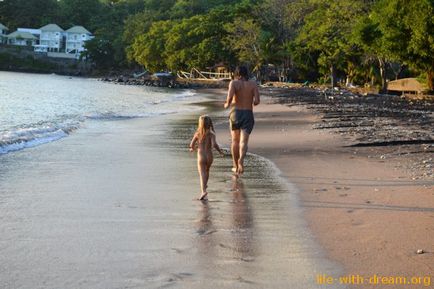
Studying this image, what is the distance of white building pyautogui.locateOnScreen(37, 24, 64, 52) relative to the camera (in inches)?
5251

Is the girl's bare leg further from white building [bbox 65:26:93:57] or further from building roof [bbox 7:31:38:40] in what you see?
building roof [bbox 7:31:38:40]

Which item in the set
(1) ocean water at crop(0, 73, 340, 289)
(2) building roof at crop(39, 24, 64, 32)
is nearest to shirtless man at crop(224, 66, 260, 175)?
(1) ocean water at crop(0, 73, 340, 289)

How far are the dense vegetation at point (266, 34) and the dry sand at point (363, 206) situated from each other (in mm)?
21212

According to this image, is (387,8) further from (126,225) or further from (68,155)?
(126,225)

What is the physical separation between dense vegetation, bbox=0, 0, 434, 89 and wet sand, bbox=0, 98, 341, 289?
24680 millimetres

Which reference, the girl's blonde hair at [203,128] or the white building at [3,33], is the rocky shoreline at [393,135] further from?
the white building at [3,33]

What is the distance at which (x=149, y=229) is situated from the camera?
6059 millimetres

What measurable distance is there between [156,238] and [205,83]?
76151 mm

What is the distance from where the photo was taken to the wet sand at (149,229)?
461 centimetres

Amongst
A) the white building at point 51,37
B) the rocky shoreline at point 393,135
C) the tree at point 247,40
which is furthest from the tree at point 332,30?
the white building at point 51,37

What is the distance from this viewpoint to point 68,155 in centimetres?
1246

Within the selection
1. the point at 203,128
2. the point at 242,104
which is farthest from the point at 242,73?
the point at 203,128

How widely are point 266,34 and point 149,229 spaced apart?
61.5 m

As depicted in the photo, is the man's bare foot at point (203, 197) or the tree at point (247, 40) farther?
the tree at point (247, 40)
